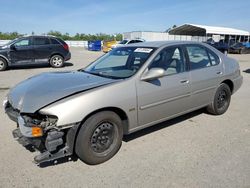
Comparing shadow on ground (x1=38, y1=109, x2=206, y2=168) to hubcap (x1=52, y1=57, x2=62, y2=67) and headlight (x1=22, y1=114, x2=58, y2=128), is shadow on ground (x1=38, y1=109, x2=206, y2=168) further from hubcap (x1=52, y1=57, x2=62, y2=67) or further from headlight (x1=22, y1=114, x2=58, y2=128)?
hubcap (x1=52, y1=57, x2=62, y2=67)

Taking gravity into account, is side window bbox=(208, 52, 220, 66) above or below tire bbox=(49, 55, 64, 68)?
above

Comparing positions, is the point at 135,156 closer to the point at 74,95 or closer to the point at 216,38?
the point at 74,95

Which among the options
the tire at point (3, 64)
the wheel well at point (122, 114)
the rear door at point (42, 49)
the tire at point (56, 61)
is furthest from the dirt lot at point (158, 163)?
the tire at point (56, 61)

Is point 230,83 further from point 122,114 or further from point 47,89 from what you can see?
point 47,89

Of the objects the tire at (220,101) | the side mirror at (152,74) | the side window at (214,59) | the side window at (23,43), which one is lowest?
the tire at (220,101)

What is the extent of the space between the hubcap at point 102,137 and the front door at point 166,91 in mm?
524

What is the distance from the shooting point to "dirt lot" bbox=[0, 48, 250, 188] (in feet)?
9.64

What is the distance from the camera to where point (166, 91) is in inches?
153

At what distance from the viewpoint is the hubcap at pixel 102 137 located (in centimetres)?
327

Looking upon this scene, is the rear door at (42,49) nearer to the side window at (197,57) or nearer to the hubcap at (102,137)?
the side window at (197,57)

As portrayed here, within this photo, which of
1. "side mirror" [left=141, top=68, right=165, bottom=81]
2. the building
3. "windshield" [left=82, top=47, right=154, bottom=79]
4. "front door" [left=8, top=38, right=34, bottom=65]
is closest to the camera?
"side mirror" [left=141, top=68, right=165, bottom=81]

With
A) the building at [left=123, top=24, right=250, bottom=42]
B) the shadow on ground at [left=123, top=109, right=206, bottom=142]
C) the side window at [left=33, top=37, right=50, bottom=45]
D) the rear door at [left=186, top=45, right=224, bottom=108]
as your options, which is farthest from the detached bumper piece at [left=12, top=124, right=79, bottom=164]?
the building at [left=123, top=24, right=250, bottom=42]

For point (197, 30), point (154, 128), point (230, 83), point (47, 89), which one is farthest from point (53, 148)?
point (197, 30)

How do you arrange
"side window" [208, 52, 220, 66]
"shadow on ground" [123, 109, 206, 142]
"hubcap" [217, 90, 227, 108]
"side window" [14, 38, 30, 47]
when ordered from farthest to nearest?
"side window" [14, 38, 30, 47] < "hubcap" [217, 90, 227, 108] < "side window" [208, 52, 220, 66] < "shadow on ground" [123, 109, 206, 142]
